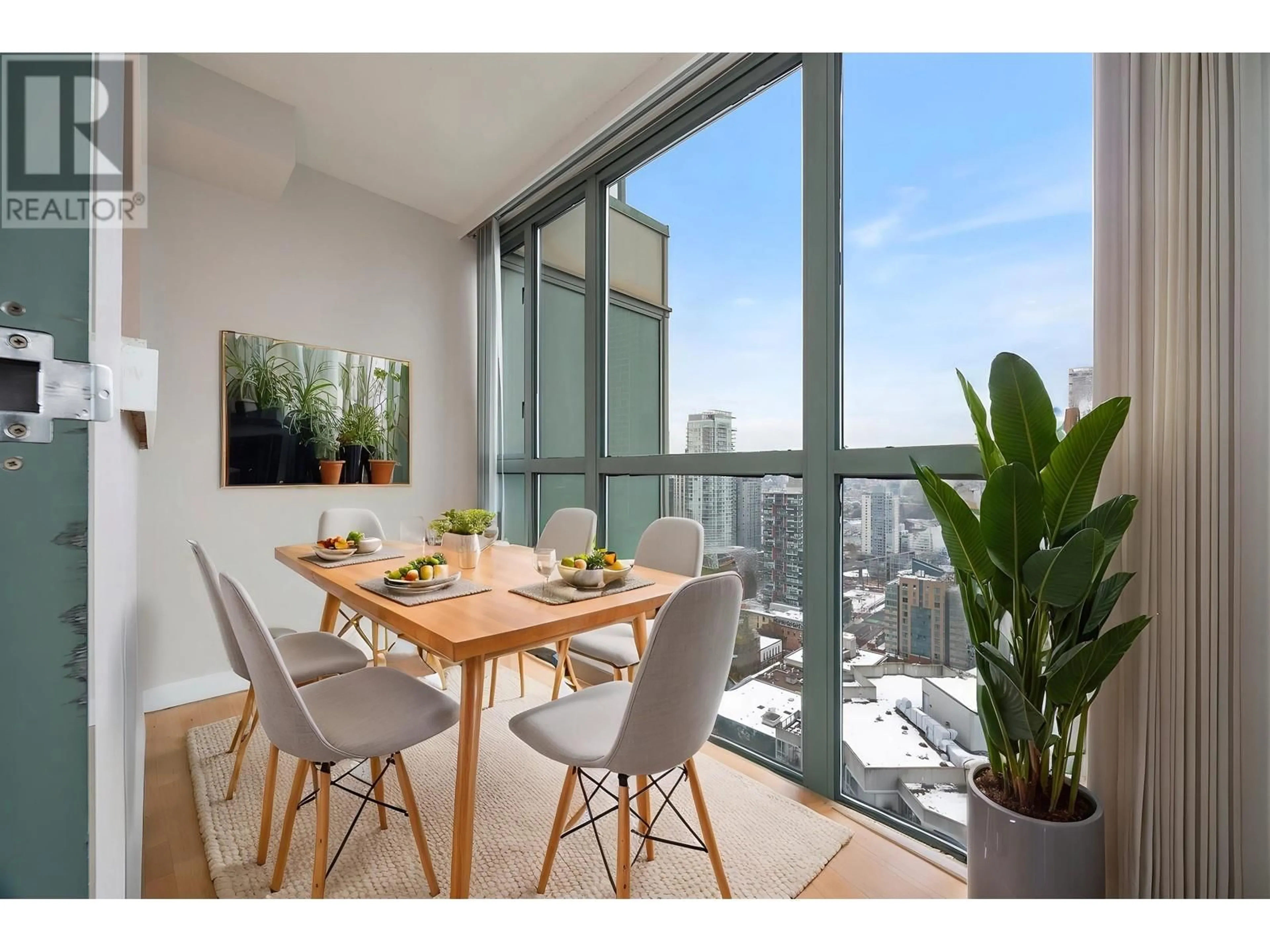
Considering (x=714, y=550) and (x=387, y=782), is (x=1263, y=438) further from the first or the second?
(x=387, y=782)

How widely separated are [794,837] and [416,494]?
2.94 metres

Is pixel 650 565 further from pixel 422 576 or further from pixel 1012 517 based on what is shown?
pixel 1012 517

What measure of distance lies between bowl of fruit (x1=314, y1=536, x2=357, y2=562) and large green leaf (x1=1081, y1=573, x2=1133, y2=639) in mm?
2364

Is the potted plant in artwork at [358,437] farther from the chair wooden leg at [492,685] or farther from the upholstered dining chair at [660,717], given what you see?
the upholstered dining chair at [660,717]

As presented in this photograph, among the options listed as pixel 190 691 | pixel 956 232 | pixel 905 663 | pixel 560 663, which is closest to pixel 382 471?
pixel 190 691

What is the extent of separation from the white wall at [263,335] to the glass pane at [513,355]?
314mm

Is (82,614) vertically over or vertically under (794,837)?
over

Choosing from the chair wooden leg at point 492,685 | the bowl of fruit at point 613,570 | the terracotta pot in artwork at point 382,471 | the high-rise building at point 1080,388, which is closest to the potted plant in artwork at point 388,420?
the terracotta pot in artwork at point 382,471

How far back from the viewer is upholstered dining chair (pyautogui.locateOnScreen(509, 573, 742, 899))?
1129 mm
